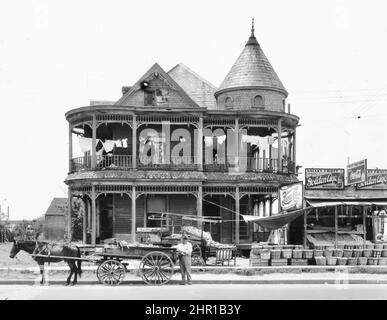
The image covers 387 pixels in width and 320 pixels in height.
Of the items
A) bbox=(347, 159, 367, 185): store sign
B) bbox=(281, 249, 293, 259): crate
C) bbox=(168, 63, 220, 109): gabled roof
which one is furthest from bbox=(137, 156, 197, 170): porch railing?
bbox=(281, 249, 293, 259): crate

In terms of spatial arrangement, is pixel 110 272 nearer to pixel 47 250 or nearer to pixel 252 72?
pixel 47 250

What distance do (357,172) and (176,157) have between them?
9313 mm

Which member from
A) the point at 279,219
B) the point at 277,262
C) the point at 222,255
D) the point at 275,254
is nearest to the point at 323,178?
the point at 279,219

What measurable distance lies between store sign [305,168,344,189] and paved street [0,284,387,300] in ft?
41.3

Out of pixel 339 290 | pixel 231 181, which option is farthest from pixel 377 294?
pixel 231 181

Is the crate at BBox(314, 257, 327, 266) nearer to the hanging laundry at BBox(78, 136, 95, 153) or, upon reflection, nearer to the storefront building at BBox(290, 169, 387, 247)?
the storefront building at BBox(290, 169, 387, 247)

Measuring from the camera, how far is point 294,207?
24781 millimetres

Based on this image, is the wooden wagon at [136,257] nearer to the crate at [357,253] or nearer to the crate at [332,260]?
the crate at [332,260]

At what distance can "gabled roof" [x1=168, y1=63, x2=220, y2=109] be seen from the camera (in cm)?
3638

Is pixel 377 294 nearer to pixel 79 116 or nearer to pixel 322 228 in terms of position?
pixel 322 228

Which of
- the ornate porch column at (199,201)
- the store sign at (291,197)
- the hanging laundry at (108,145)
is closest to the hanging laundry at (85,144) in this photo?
the hanging laundry at (108,145)

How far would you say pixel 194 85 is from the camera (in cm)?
3700

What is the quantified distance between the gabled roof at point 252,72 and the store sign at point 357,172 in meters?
6.74
